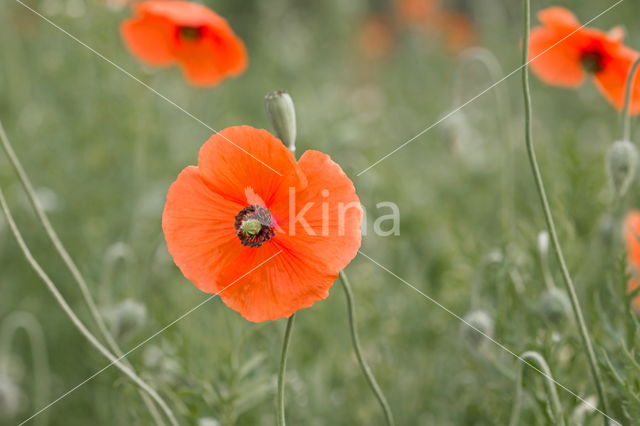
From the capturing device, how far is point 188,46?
233 cm

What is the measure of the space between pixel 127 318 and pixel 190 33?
99cm

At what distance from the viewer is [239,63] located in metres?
2.16

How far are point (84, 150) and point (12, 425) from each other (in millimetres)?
1192

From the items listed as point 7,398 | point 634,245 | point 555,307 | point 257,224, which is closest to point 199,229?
point 257,224

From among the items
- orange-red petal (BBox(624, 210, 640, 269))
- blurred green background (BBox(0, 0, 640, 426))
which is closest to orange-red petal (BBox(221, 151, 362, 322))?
blurred green background (BBox(0, 0, 640, 426))

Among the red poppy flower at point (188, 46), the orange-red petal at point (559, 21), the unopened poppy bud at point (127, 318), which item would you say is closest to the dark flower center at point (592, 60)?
the orange-red petal at point (559, 21)

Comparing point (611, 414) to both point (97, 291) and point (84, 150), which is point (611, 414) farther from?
point (84, 150)

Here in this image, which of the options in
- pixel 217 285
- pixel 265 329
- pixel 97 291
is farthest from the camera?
pixel 97 291

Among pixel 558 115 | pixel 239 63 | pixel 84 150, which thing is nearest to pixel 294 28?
pixel 558 115

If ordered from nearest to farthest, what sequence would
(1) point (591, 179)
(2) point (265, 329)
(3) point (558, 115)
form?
(2) point (265, 329) < (1) point (591, 179) < (3) point (558, 115)

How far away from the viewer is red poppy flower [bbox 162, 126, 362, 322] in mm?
1205

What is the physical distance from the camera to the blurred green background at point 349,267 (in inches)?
69.0

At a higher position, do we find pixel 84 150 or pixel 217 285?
pixel 217 285

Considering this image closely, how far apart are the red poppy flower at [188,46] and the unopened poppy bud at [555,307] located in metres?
1.11
